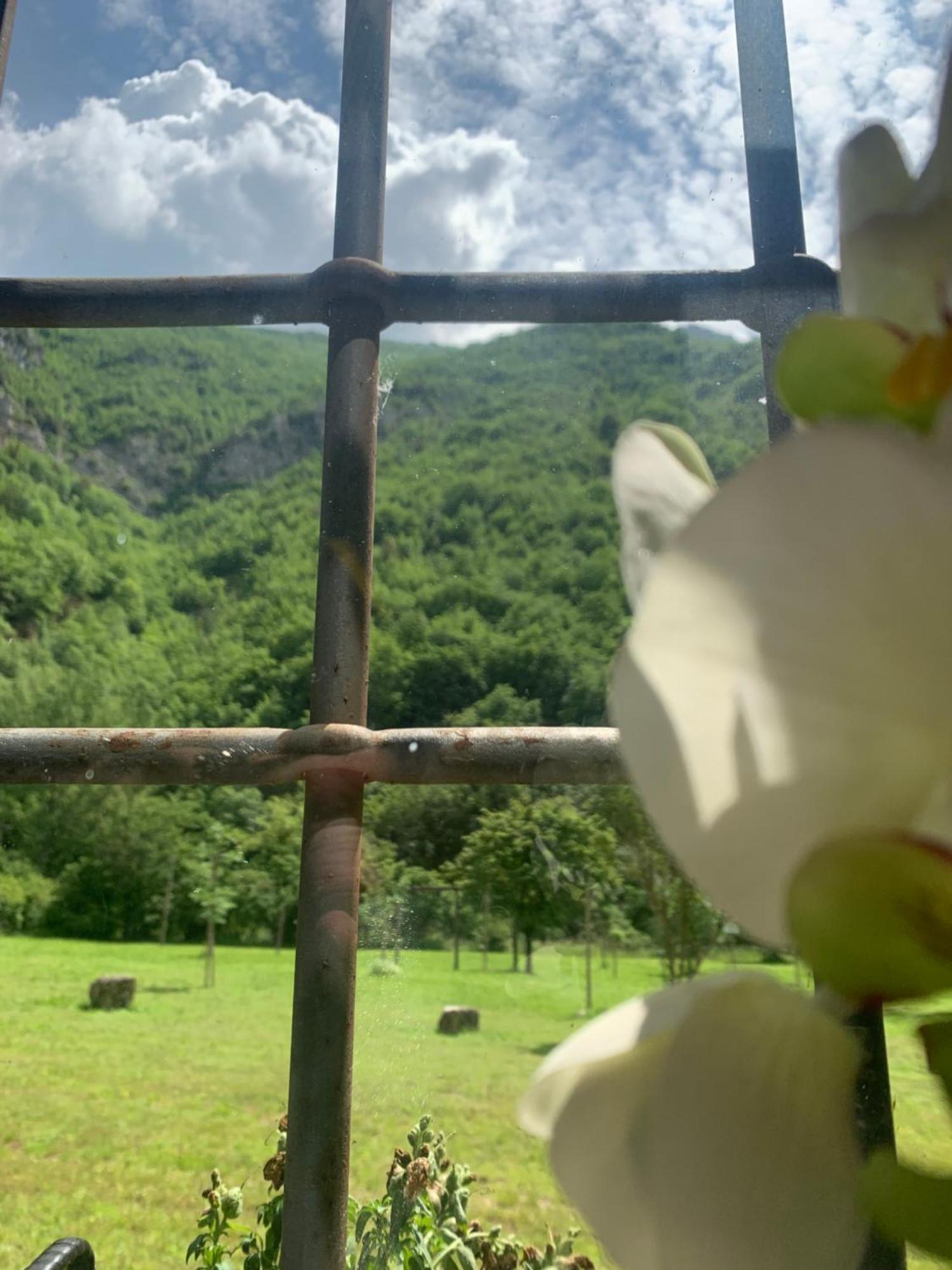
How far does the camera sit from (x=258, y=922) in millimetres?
3660

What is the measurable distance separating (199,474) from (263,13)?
3.35m

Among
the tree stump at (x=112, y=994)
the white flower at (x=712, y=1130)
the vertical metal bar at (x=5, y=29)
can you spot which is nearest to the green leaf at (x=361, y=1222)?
the white flower at (x=712, y=1130)

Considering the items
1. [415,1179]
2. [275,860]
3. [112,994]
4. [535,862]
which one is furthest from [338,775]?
[112,994]

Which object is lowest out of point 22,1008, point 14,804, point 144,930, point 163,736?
point 22,1008

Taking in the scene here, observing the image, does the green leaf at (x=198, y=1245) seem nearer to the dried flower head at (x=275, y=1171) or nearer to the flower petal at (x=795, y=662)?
the dried flower head at (x=275, y=1171)

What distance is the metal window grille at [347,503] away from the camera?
502 millimetres

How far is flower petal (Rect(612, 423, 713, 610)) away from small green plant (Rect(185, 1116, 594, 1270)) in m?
0.80

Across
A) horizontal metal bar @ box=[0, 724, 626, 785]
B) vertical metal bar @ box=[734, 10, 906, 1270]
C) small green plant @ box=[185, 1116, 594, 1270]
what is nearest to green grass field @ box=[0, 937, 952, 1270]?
small green plant @ box=[185, 1116, 594, 1270]

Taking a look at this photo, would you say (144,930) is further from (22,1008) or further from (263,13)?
(263,13)

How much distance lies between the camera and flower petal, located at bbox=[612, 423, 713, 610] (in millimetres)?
75

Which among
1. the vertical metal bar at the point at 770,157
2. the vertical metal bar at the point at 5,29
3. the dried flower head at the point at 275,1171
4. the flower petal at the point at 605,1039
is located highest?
the vertical metal bar at the point at 5,29

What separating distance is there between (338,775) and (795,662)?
490 mm

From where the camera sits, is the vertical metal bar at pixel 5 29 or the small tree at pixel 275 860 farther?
the small tree at pixel 275 860

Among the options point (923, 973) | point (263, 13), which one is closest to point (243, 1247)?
point (923, 973)
